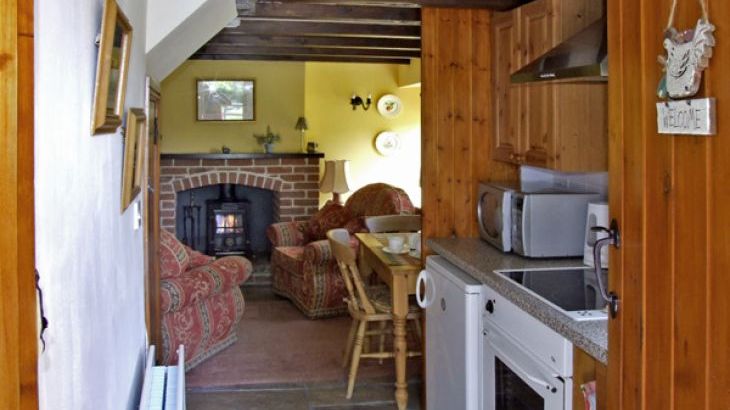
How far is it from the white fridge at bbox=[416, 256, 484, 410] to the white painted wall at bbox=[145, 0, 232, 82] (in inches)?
60.4

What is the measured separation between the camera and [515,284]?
263 centimetres

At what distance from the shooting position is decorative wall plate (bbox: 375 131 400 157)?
856cm

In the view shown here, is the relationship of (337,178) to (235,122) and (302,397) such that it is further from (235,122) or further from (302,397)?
(302,397)

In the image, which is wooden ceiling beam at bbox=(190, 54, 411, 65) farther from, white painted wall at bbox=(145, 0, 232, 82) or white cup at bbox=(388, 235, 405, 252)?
white cup at bbox=(388, 235, 405, 252)

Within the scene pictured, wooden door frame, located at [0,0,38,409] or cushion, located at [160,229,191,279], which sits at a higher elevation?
wooden door frame, located at [0,0,38,409]

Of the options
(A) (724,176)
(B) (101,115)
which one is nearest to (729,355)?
(A) (724,176)

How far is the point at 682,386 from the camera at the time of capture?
1.36 m

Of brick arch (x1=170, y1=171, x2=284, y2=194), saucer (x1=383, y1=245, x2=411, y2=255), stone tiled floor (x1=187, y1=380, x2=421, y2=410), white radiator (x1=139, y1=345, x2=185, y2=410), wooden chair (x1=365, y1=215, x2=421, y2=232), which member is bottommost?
stone tiled floor (x1=187, y1=380, x2=421, y2=410)

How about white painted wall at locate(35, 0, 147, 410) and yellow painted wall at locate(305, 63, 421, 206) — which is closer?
white painted wall at locate(35, 0, 147, 410)

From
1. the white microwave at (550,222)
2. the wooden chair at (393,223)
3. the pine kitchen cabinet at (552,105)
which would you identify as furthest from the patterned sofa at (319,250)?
the white microwave at (550,222)

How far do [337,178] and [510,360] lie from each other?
17.8 ft

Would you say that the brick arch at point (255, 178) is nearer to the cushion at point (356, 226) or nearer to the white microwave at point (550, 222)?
the cushion at point (356, 226)

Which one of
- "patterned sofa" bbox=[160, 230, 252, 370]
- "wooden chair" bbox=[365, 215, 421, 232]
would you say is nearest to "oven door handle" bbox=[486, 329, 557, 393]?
"patterned sofa" bbox=[160, 230, 252, 370]

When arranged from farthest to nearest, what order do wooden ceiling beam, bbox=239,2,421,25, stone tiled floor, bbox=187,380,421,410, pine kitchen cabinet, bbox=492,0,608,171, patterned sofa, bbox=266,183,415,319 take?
patterned sofa, bbox=266,183,415,319 → wooden ceiling beam, bbox=239,2,421,25 → stone tiled floor, bbox=187,380,421,410 → pine kitchen cabinet, bbox=492,0,608,171
